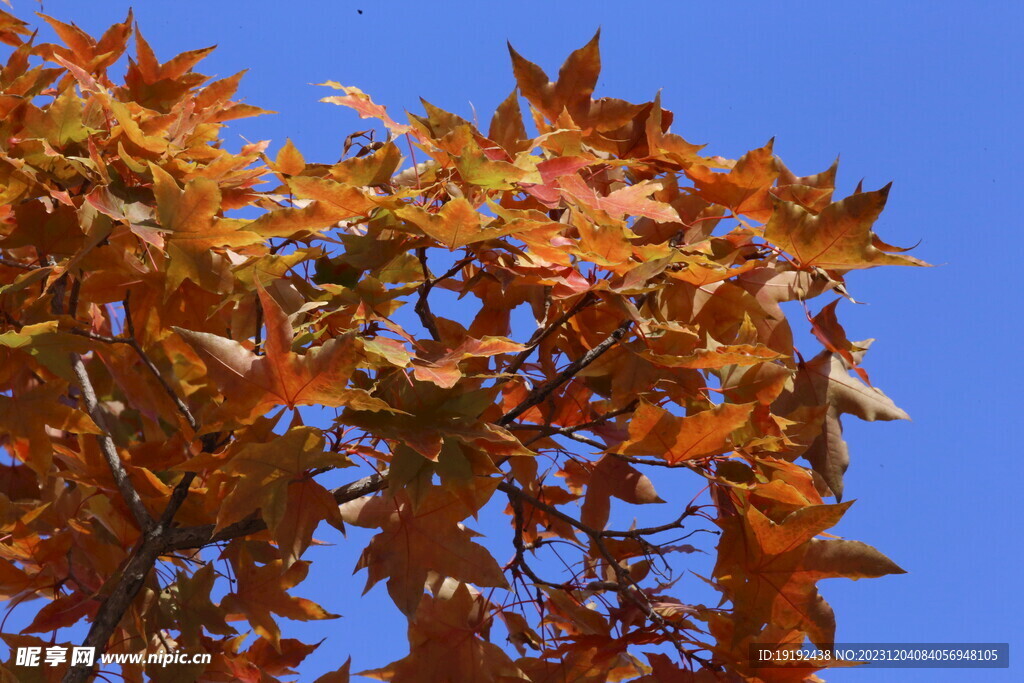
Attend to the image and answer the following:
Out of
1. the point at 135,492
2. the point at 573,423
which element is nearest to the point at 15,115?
the point at 135,492

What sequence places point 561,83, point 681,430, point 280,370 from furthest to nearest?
point 561,83
point 681,430
point 280,370

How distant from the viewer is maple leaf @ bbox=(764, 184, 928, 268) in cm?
77

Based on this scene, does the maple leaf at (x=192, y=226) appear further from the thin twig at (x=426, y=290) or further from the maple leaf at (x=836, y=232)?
the maple leaf at (x=836, y=232)

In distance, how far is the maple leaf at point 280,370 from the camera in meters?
0.66

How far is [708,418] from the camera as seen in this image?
0.76 metres

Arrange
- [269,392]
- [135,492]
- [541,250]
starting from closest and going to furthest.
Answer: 1. [269,392]
2. [541,250]
3. [135,492]

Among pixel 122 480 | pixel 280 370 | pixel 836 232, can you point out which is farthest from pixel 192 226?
pixel 836 232

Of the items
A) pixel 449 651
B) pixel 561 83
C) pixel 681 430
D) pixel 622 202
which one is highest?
pixel 561 83

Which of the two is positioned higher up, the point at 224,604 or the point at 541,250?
the point at 541,250

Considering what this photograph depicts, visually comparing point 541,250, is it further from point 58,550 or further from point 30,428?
point 58,550

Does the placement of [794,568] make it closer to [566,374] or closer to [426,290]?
[566,374]

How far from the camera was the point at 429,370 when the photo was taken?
703 mm

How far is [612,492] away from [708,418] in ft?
0.80

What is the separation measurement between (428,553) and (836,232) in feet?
1.53
